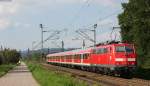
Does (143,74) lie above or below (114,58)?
below

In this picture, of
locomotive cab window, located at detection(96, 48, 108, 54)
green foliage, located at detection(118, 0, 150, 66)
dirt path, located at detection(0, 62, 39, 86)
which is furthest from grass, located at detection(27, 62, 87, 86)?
green foliage, located at detection(118, 0, 150, 66)

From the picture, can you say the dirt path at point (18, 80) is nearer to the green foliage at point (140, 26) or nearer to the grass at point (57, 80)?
the grass at point (57, 80)

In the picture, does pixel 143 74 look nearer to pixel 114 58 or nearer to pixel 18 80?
pixel 114 58

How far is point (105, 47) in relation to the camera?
4256 cm

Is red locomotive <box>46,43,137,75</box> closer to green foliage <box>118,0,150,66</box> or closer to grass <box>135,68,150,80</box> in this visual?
grass <box>135,68,150,80</box>

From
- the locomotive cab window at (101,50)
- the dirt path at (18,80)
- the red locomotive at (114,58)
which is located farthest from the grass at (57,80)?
the locomotive cab window at (101,50)

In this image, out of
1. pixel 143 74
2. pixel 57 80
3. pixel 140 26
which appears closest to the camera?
pixel 57 80

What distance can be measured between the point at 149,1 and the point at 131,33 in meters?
5.65

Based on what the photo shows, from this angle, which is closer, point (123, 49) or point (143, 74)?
point (123, 49)

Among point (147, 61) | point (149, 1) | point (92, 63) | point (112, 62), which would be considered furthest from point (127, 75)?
point (149, 1)

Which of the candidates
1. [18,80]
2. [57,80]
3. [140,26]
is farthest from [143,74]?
[140,26]

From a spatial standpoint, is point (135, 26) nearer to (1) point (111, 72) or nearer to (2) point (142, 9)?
(2) point (142, 9)

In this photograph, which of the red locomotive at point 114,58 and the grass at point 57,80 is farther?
the red locomotive at point 114,58

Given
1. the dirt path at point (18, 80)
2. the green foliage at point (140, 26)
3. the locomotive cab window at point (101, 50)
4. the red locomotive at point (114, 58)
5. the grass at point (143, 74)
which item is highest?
the green foliage at point (140, 26)
